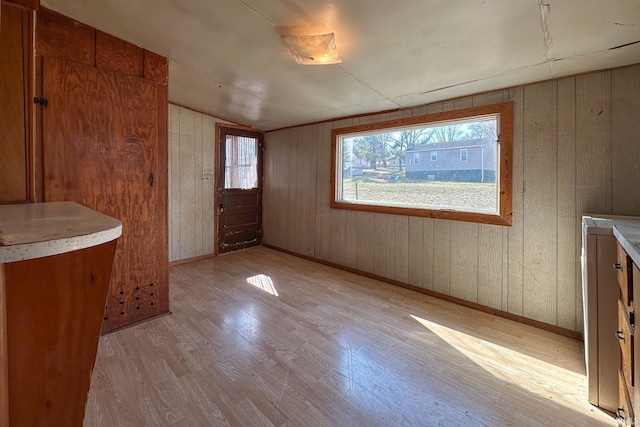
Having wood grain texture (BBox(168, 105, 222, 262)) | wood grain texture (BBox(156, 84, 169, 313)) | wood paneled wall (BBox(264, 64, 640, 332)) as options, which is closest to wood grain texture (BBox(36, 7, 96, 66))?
wood grain texture (BBox(156, 84, 169, 313))

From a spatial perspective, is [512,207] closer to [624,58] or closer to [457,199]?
[457,199]

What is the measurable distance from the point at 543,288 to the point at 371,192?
1956 mm

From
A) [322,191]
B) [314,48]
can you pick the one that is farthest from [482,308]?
[314,48]

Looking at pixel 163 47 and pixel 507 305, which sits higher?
pixel 163 47

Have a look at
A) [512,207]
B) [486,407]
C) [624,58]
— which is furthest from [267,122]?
[486,407]

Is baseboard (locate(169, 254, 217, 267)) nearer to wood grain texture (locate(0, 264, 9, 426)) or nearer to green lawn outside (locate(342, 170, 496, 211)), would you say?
green lawn outside (locate(342, 170, 496, 211))

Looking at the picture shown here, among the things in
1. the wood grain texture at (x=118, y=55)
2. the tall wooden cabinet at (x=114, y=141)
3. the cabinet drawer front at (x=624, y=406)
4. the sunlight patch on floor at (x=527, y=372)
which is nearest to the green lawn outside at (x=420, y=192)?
the sunlight patch on floor at (x=527, y=372)

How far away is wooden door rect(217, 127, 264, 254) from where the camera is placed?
4.45 metres

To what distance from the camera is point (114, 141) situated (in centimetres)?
217

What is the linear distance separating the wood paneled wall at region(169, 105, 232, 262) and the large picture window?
77.9 inches

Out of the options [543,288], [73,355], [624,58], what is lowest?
[543,288]

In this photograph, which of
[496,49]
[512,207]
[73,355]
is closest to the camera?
[73,355]

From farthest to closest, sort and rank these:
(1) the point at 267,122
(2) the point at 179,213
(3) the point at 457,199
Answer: (1) the point at 267,122
(2) the point at 179,213
(3) the point at 457,199

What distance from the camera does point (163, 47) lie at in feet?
7.41
